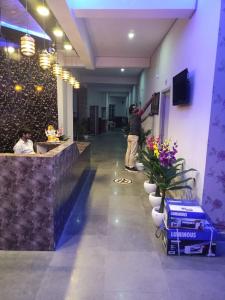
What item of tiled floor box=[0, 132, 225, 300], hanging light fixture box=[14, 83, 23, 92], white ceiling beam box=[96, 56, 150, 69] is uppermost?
white ceiling beam box=[96, 56, 150, 69]

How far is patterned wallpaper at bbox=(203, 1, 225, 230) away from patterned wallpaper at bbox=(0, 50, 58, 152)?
4.72 m

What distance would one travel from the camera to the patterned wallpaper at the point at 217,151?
2.27 m

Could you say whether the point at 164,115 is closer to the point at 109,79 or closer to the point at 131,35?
the point at 131,35

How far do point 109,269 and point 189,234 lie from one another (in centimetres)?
85

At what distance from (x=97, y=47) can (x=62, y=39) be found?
96 cm

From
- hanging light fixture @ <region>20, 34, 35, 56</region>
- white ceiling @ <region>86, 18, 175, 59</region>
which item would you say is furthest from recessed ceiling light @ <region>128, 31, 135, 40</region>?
hanging light fixture @ <region>20, 34, 35, 56</region>

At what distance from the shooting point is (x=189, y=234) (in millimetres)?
2238

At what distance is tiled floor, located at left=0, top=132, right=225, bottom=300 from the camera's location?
69.1 inches

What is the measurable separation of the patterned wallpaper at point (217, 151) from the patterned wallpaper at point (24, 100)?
4.72 m

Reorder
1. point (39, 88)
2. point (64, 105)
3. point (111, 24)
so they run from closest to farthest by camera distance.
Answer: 1. point (111, 24)
2. point (39, 88)
3. point (64, 105)

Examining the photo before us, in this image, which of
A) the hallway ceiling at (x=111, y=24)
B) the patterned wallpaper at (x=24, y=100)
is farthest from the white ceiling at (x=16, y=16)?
the patterned wallpaper at (x=24, y=100)

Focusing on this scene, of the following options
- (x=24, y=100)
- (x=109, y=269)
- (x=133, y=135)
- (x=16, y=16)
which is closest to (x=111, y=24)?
(x=16, y=16)

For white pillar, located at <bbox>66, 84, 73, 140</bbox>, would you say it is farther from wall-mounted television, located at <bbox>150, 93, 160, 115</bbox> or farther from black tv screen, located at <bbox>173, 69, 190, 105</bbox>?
black tv screen, located at <bbox>173, 69, 190, 105</bbox>

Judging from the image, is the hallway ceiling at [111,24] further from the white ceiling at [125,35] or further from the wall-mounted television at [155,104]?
the wall-mounted television at [155,104]
